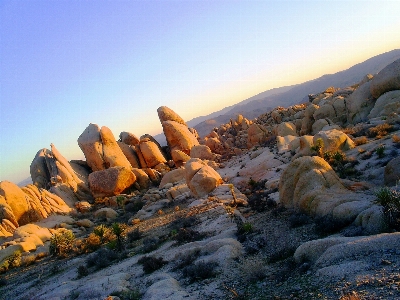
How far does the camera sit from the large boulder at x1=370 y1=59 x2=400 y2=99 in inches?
1260

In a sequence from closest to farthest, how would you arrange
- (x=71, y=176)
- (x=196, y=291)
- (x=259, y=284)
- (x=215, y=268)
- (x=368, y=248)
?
1. (x=368, y=248)
2. (x=259, y=284)
3. (x=196, y=291)
4. (x=215, y=268)
5. (x=71, y=176)

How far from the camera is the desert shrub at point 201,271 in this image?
1046 cm

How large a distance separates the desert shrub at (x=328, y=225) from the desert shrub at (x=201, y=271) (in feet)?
13.3

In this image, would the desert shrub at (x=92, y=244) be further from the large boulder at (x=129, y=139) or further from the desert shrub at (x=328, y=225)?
the large boulder at (x=129, y=139)

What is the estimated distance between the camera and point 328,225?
1115cm

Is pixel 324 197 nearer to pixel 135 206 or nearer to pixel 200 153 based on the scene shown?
pixel 135 206

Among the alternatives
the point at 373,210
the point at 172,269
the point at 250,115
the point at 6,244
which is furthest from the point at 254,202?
the point at 250,115

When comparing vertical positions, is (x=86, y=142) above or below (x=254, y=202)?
above

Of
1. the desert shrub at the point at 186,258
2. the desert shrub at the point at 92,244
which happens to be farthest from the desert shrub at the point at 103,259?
the desert shrub at the point at 186,258

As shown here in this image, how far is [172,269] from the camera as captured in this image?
12516mm

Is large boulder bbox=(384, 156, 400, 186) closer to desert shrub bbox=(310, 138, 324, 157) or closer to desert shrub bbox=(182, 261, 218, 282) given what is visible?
desert shrub bbox=(310, 138, 324, 157)

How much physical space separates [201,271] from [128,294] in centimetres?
257

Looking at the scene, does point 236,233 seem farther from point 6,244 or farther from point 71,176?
point 71,176

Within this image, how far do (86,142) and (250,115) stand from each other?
139 m
